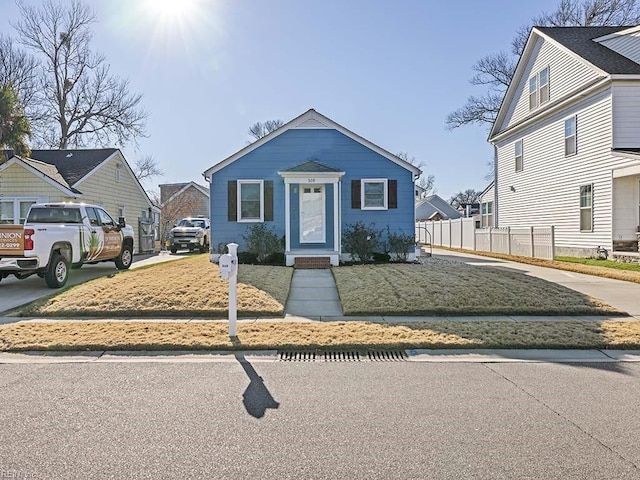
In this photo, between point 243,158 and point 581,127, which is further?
point 581,127

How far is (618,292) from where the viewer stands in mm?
10039

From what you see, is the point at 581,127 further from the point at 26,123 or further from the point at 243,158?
the point at 26,123

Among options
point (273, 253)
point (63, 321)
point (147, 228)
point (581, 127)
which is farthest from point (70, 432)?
point (147, 228)

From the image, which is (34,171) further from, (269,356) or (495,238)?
(495,238)

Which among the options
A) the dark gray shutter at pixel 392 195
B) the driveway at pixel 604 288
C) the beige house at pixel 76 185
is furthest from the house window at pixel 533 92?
the beige house at pixel 76 185

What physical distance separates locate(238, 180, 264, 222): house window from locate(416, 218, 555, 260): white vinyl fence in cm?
1139

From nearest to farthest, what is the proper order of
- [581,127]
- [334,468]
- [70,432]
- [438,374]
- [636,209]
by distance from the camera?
[334,468], [70,432], [438,374], [636,209], [581,127]

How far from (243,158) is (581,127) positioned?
12994 millimetres

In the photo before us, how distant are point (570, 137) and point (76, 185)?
67.2 feet

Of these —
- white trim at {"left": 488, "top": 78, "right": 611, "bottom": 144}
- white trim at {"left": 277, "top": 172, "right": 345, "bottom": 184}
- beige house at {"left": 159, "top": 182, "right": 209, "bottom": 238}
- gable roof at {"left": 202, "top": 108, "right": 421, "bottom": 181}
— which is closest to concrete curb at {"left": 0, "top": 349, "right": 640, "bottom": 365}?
white trim at {"left": 277, "top": 172, "right": 345, "bottom": 184}

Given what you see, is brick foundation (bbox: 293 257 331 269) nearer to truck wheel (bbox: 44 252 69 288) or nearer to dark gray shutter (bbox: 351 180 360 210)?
dark gray shutter (bbox: 351 180 360 210)

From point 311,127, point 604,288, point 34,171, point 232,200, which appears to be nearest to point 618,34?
point 604,288

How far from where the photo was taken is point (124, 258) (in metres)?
14.9

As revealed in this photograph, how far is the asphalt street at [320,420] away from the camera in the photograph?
3.03 m
